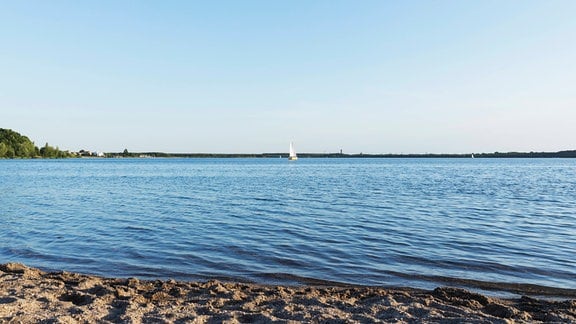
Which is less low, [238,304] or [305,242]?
[238,304]

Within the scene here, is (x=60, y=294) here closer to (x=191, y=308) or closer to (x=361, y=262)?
(x=191, y=308)

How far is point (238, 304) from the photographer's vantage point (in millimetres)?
8453

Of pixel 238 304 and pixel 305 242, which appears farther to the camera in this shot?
pixel 305 242

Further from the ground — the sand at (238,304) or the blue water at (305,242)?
the sand at (238,304)

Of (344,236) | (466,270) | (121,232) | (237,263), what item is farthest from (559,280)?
(121,232)

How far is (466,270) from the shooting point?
1267 centimetres

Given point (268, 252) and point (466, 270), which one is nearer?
point (466, 270)

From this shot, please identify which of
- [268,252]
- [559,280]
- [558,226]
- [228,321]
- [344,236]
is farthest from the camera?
[558,226]

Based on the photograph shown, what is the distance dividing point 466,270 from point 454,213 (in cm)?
1352

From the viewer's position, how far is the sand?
24.5 feet

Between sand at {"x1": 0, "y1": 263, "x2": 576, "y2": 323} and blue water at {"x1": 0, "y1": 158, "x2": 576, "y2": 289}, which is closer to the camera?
sand at {"x1": 0, "y1": 263, "x2": 576, "y2": 323}

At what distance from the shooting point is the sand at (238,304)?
7469 millimetres

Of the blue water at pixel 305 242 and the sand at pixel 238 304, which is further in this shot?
the blue water at pixel 305 242

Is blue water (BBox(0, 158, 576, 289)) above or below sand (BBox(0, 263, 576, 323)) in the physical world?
below
